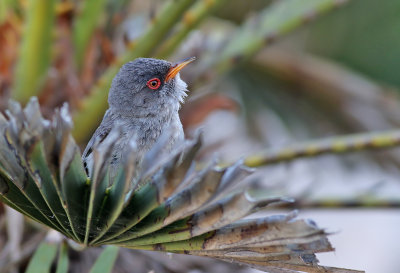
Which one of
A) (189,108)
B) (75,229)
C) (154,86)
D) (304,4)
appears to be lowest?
(75,229)

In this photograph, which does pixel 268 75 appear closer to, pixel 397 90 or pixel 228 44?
pixel 397 90

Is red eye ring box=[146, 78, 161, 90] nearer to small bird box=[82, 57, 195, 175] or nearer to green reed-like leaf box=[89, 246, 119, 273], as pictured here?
small bird box=[82, 57, 195, 175]

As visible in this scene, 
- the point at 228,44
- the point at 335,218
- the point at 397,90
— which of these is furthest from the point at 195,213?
the point at 335,218

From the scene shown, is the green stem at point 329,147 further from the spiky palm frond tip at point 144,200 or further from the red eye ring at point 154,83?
the spiky palm frond tip at point 144,200

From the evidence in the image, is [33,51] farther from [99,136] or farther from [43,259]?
[43,259]

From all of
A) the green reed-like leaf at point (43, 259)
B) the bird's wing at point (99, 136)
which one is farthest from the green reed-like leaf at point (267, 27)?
the green reed-like leaf at point (43, 259)

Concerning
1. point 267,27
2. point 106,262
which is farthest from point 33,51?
point 106,262
